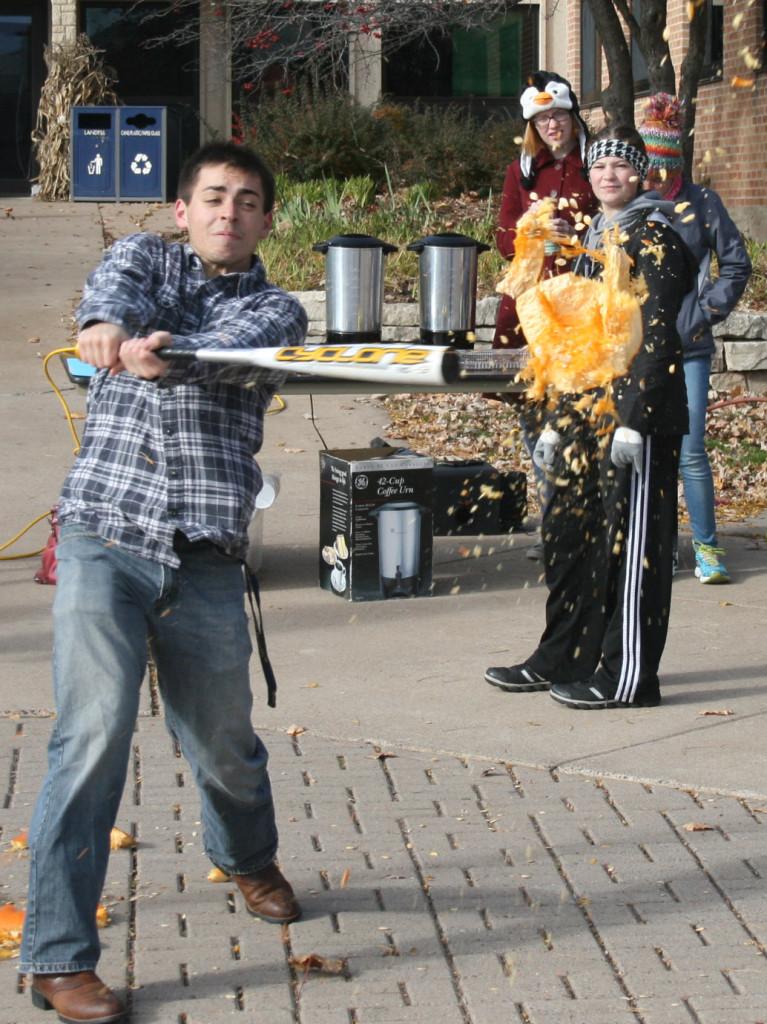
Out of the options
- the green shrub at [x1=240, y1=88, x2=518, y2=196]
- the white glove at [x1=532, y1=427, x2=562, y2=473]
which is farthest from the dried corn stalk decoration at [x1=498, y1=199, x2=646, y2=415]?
the green shrub at [x1=240, y1=88, x2=518, y2=196]

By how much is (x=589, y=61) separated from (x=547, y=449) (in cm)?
1803

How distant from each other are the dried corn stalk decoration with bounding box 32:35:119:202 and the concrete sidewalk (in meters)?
15.7

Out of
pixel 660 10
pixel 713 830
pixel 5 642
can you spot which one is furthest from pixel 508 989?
pixel 660 10

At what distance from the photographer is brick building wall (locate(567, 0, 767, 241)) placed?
57.8ft

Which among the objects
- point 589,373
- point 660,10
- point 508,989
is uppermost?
point 660,10

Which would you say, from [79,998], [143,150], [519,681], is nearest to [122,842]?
[79,998]

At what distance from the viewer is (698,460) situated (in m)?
7.58

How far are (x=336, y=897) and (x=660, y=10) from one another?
1189cm

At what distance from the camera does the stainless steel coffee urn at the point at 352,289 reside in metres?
7.93

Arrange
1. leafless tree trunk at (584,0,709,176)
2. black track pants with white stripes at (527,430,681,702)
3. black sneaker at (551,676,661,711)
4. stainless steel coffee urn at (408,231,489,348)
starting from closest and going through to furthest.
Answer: black track pants with white stripes at (527,430,681,702)
black sneaker at (551,676,661,711)
stainless steel coffee urn at (408,231,489,348)
leafless tree trunk at (584,0,709,176)

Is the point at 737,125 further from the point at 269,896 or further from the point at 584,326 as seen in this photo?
the point at 269,896

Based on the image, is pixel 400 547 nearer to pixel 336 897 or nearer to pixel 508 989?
pixel 336 897

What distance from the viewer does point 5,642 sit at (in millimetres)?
6680

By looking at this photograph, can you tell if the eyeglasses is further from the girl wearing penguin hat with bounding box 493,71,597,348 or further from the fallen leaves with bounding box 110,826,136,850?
the fallen leaves with bounding box 110,826,136,850
